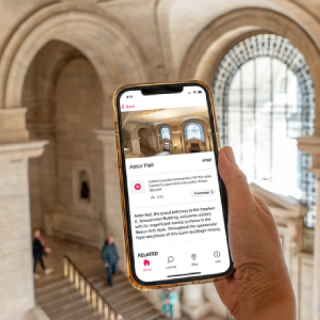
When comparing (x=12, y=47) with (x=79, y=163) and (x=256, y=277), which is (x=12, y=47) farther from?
(x=256, y=277)

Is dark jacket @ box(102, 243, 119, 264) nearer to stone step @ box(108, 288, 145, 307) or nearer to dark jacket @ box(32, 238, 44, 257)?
stone step @ box(108, 288, 145, 307)

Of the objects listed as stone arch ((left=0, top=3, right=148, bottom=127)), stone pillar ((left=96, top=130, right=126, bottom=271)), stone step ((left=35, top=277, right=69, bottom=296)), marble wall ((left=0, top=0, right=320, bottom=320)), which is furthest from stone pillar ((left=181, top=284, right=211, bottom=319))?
stone arch ((left=0, top=3, right=148, bottom=127))

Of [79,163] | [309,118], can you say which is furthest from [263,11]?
[79,163]

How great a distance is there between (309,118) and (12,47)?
519 cm

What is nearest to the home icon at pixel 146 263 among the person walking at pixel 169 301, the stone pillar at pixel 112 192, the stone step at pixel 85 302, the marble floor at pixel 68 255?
the stone step at pixel 85 302

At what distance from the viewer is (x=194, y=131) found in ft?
7.33

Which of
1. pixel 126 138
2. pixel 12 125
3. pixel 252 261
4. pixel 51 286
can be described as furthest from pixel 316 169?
pixel 252 261

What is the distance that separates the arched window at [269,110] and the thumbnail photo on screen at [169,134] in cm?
668

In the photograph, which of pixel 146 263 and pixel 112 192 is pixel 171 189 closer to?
pixel 146 263

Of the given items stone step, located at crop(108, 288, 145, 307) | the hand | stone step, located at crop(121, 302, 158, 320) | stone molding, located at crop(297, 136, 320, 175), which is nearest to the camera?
the hand

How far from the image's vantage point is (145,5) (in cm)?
850

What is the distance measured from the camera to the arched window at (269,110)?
877 centimetres

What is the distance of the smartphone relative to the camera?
2.07 metres

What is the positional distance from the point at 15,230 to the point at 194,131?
657 cm
